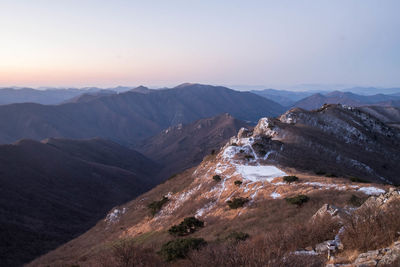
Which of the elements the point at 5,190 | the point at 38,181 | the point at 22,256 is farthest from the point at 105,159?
A: the point at 22,256

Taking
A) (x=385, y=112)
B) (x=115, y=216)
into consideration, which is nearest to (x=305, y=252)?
(x=115, y=216)

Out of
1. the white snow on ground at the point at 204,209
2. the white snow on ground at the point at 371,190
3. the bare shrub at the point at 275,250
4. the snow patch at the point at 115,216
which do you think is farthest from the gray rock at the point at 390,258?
the snow patch at the point at 115,216

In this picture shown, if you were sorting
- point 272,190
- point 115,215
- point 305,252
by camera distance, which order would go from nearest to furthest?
point 305,252 < point 272,190 < point 115,215

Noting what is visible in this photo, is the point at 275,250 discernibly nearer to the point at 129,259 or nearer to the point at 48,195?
the point at 129,259

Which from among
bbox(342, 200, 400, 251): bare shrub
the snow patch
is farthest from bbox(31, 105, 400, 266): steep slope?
bbox(342, 200, 400, 251): bare shrub

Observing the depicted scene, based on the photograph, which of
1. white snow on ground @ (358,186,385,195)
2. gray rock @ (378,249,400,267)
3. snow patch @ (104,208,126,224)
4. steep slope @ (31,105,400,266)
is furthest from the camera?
snow patch @ (104,208,126,224)

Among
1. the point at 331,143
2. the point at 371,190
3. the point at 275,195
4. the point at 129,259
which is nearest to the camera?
the point at 129,259

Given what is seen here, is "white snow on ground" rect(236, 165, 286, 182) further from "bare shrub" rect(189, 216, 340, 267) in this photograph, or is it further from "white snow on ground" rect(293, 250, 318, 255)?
"white snow on ground" rect(293, 250, 318, 255)
